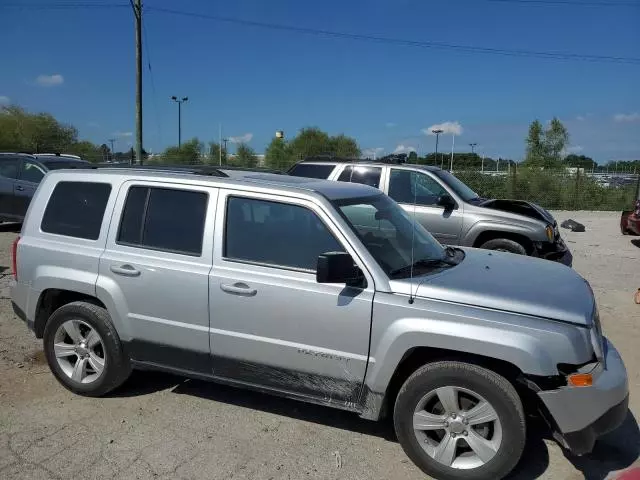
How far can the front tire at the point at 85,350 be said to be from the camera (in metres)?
4.25

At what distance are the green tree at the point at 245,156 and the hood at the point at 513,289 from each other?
33209 millimetres

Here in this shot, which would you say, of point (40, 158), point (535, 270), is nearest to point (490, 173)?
point (40, 158)

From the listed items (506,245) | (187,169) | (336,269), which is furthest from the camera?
(506,245)

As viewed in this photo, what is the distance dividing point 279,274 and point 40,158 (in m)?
11.8

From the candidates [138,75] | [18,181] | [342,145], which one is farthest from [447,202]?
[342,145]

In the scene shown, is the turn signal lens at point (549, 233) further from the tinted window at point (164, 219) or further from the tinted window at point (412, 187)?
the tinted window at point (164, 219)

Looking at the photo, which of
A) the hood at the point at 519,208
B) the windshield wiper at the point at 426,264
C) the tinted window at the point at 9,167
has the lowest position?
the windshield wiper at the point at 426,264

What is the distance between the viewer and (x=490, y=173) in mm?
24188

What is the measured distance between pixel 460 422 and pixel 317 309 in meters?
1.09

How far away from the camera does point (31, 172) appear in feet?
42.2

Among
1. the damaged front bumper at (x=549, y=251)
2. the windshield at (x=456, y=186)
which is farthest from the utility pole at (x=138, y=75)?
the damaged front bumper at (x=549, y=251)

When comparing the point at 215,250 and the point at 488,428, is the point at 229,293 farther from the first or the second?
the point at 488,428

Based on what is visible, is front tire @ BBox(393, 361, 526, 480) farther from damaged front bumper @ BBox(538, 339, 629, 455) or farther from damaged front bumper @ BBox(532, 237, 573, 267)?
damaged front bumper @ BBox(532, 237, 573, 267)

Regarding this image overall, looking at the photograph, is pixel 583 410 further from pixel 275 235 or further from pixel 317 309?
pixel 275 235
